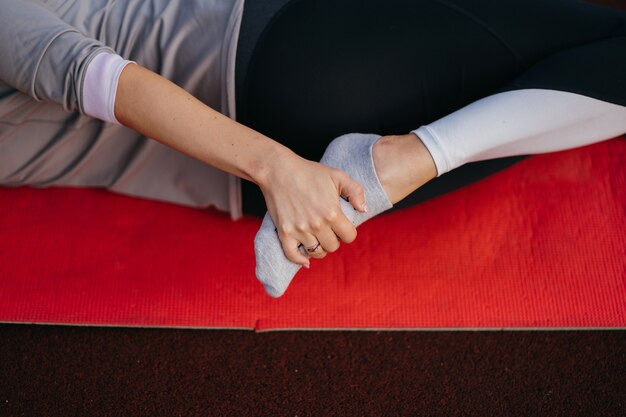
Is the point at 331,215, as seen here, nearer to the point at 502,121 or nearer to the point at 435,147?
the point at 435,147

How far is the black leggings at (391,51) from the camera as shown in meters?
0.94

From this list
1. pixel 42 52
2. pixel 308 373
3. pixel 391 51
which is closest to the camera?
pixel 42 52

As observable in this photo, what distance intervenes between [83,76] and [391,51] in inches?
18.1

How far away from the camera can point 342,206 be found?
2.97 ft

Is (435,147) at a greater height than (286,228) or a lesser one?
greater

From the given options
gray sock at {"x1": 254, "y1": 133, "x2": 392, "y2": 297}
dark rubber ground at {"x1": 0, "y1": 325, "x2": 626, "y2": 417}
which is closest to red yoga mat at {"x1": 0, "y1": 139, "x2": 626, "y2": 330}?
dark rubber ground at {"x1": 0, "y1": 325, "x2": 626, "y2": 417}

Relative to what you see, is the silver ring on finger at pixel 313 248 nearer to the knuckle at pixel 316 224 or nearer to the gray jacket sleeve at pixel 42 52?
the knuckle at pixel 316 224

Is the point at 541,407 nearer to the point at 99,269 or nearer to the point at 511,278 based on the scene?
the point at 511,278

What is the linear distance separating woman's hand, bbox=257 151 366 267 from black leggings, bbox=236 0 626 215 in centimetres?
12

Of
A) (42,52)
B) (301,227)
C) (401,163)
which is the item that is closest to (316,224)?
(301,227)

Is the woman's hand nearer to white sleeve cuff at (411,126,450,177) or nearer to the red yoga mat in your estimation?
white sleeve cuff at (411,126,450,177)

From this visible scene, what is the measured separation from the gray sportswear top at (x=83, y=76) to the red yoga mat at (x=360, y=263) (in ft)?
0.25

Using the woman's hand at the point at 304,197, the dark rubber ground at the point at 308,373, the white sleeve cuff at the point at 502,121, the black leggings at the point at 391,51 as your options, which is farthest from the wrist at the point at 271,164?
the dark rubber ground at the point at 308,373

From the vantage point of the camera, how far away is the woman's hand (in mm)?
877
